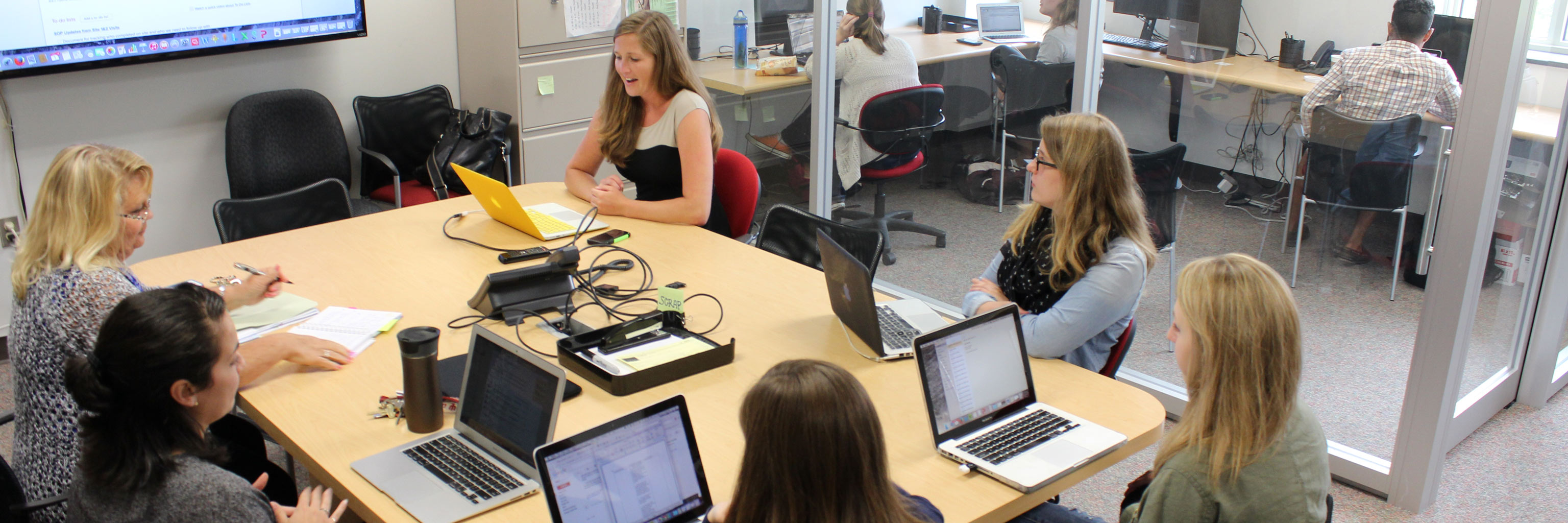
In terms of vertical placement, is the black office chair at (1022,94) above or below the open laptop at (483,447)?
above

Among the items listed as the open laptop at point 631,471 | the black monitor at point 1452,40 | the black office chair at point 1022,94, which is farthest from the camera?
the black office chair at point 1022,94

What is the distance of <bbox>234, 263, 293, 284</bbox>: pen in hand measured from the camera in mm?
2455

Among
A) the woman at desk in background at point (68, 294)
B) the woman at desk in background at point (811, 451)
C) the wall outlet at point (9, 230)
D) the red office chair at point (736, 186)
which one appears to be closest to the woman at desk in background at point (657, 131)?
the red office chair at point (736, 186)

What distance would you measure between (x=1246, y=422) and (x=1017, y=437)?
17.3 inches

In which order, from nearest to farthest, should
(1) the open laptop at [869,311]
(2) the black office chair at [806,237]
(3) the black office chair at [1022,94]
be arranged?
(1) the open laptop at [869,311] → (2) the black office chair at [806,237] → (3) the black office chair at [1022,94]

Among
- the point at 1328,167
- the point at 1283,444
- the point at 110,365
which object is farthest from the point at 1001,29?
the point at 110,365

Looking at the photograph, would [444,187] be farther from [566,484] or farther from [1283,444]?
[1283,444]

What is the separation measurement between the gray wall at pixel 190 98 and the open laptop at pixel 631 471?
9.52ft

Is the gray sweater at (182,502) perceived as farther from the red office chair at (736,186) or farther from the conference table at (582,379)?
the red office chair at (736,186)

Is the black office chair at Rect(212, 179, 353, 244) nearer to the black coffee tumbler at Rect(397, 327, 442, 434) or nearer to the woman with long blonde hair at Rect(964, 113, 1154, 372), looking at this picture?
the black coffee tumbler at Rect(397, 327, 442, 434)

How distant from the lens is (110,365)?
1.51 m

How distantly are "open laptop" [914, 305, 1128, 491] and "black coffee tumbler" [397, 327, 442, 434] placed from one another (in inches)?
33.5

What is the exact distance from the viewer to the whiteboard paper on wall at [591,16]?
15.5ft

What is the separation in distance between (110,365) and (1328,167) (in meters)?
3.07
